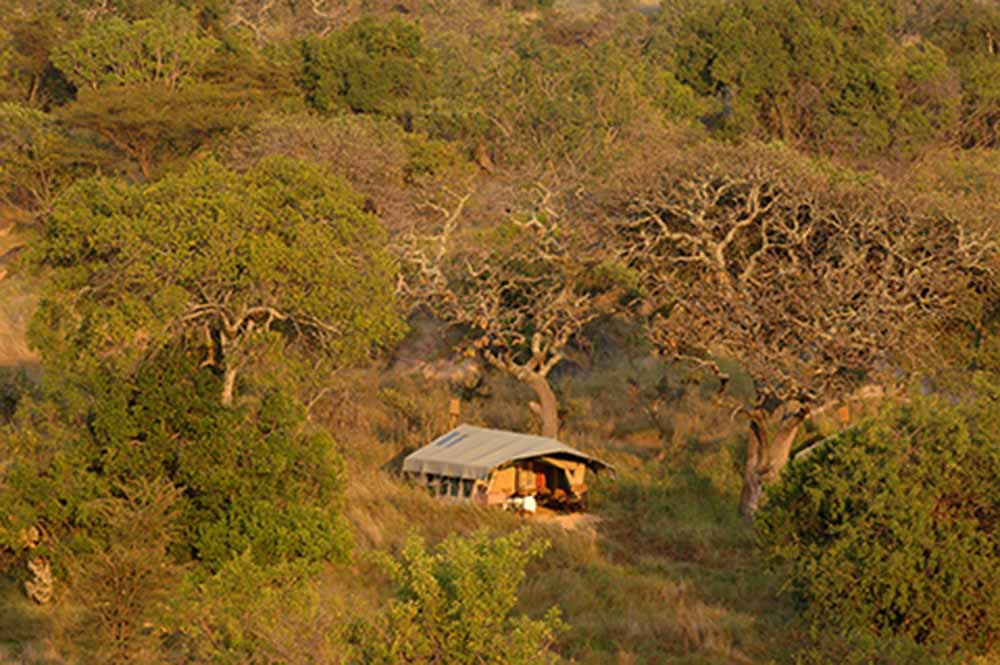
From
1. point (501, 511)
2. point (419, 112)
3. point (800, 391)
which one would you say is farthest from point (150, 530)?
point (419, 112)

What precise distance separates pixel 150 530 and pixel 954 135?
4412 centimetres

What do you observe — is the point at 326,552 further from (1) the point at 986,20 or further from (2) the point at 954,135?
(1) the point at 986,20

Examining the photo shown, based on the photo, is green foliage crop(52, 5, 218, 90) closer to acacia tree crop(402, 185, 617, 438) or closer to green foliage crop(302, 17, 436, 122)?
green foliage crop(302, 17, 436, 122)

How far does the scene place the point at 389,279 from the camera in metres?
27.1

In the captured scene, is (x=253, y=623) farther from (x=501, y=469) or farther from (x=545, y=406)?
(x=545, y=406)

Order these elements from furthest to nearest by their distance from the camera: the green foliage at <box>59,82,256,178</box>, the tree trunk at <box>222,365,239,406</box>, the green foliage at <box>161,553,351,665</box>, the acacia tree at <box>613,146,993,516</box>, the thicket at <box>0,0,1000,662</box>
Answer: the green foliage at <box>59,82,256,178</box> → the acacia tree at <box>613,146,993,516</box> → the tree trunk at <box>222,365,239,406</box> → the thicket at <box>0,0,1000,662</box> → the green foliage at <box>161,553,351,665</box>

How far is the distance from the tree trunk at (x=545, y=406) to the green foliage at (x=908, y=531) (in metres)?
12.3

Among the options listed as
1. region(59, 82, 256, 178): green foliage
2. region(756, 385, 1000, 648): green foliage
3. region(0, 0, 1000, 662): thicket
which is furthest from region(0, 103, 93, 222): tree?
region(756, 385, 1000, 648): green foliage

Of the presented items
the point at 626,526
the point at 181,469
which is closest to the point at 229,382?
the point at 181,469

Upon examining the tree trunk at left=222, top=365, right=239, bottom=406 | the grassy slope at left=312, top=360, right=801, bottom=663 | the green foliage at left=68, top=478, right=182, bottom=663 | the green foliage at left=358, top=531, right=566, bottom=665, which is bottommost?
the grassy slope at left=312, top=360, right=801, bottom=663

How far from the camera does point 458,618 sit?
13.6 metres

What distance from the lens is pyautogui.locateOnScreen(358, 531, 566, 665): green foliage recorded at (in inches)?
514

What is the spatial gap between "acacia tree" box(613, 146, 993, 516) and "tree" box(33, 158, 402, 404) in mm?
6830

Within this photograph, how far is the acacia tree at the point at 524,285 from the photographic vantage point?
1215 inches
